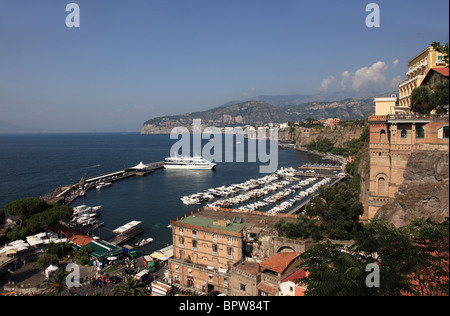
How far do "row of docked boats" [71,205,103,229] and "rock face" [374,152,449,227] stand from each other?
24530mm

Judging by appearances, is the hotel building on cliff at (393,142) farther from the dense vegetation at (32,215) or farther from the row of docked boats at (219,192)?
the row of docked boats at (219,192)

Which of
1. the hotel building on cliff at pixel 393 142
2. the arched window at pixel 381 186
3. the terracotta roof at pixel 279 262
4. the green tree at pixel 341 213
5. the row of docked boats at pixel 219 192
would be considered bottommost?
the row of docked boats at pixel 219 192

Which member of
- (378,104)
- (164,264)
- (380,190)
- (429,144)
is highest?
(378,104)

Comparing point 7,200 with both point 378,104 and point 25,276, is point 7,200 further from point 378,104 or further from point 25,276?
point 378,104

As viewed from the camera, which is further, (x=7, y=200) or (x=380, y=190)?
(x=7, y=200)

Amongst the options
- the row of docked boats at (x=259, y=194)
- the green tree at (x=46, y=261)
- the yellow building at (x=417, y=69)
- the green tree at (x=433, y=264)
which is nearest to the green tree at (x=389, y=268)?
the green tree at (x=433, y=264)

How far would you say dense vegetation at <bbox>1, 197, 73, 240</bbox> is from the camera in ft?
70.7

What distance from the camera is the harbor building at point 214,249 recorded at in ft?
50.9

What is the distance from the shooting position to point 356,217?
58.1 ft

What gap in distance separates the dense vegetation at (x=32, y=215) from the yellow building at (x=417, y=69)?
2453 centimetres

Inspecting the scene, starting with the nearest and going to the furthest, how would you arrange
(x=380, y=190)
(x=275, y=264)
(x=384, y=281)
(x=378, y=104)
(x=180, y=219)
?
(x=384, y=281)
(x=275, y=264)
(x=380, y=190)
(x=180, y=219)
(x=378, y=104)

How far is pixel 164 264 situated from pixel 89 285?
4.64 meters

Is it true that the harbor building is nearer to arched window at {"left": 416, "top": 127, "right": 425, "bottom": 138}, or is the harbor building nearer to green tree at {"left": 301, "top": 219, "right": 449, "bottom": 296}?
arched window at {"left": 416, "top": 127, "right": 425, "bottom": 138}
